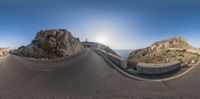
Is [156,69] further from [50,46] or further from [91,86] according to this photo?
[50,46]

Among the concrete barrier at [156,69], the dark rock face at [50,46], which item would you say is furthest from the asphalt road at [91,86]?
the dark rock face at [50,46]

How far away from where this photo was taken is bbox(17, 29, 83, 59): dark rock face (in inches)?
2256

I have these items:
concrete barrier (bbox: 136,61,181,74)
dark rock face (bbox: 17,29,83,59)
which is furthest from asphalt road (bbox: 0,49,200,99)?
dark rock face (bbox: 17,29,83,59)

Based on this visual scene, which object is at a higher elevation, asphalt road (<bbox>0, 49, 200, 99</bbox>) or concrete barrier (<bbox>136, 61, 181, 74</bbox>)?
concrete barrier (<bbox>136, 61, 181, 74</bbox>)

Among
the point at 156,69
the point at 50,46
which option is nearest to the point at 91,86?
the point at 156,69

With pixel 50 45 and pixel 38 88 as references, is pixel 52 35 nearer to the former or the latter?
pixel 50 45

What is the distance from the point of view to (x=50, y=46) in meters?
61.1

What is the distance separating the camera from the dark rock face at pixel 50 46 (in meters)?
57.3

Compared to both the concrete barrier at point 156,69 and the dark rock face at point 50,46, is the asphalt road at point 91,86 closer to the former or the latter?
the concrete barrier at point 156,69

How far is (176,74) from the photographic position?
1894cm

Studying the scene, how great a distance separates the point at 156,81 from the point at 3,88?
10724 mm

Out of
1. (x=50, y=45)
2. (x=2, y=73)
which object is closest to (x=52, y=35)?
(x=50, y=45)

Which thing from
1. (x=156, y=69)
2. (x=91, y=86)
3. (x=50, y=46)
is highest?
(x=50, y=46)

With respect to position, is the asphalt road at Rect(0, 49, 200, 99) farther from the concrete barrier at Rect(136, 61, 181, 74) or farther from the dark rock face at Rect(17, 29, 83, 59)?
the dark rock face at Rect(17, 29, 83, 59)
